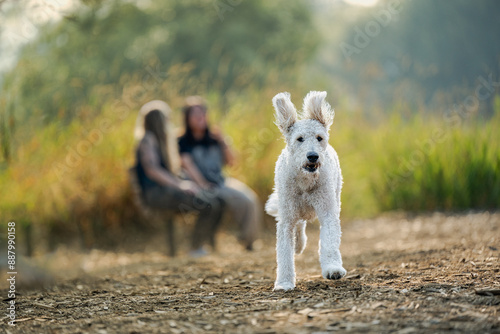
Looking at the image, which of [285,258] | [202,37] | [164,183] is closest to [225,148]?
[164,183]

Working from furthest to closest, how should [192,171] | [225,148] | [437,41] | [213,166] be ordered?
1. [437,41]
2. [225,148]
3. [213,166]
4. [192,171]

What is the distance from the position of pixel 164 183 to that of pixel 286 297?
13.6ft

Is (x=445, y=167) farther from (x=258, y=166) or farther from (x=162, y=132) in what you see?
(x=162, y=132)

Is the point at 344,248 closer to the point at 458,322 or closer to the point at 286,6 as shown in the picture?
the point at 458,322

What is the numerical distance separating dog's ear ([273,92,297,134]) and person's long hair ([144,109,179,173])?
3861mm

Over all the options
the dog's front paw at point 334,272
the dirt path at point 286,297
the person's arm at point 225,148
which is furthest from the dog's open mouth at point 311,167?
the person's arm at point 225,148

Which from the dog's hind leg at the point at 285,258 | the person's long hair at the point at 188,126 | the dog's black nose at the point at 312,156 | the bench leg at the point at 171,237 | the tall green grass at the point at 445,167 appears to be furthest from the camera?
the tall green grass at the point at 445,167

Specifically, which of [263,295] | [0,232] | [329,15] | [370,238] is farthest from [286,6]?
[263,295]

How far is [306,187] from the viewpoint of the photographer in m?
3.94

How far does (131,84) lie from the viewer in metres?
9.70

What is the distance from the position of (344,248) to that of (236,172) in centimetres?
245

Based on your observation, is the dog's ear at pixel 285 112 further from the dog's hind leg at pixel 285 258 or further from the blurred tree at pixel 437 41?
the blurred tree at pixel 437 41

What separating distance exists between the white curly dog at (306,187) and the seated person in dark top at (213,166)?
11.9 feet

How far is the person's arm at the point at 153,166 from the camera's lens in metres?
7.44
